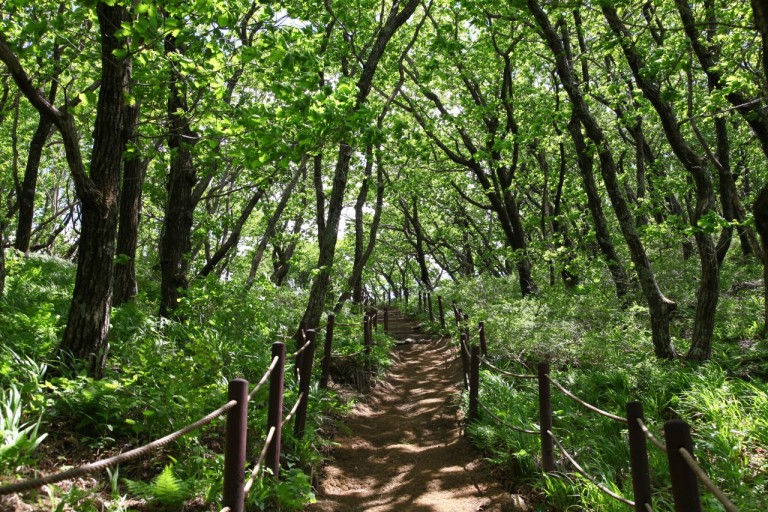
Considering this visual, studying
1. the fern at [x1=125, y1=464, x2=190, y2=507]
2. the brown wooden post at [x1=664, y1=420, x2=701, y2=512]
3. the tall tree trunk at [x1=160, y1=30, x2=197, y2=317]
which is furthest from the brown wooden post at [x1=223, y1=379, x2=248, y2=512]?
the tall tree trunk at [x1=160, y1=30, x2=197, y2=317]

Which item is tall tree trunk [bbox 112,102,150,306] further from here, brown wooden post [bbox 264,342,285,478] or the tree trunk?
A: brown wooden post [bbox 264,342,285,478]

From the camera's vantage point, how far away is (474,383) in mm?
6914

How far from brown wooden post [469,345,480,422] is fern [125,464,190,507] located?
164 inches

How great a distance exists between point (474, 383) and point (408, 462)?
1370mm

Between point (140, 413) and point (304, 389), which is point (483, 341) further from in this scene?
point (140, 413)

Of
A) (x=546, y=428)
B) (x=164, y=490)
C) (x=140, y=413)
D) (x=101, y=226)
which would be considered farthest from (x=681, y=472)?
(x=101, y=226)

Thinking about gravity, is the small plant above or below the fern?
above

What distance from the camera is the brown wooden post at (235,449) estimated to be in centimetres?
302

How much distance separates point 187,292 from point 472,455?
200 inches

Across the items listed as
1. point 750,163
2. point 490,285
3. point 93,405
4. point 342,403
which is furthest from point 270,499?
point 750,163

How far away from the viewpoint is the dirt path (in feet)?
16.9

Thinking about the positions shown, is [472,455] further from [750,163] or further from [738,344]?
[750,163]

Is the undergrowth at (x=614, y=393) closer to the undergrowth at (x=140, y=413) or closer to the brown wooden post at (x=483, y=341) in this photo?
the brown wooden post at (x=483, y=341)

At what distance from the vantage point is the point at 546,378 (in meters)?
4.90
